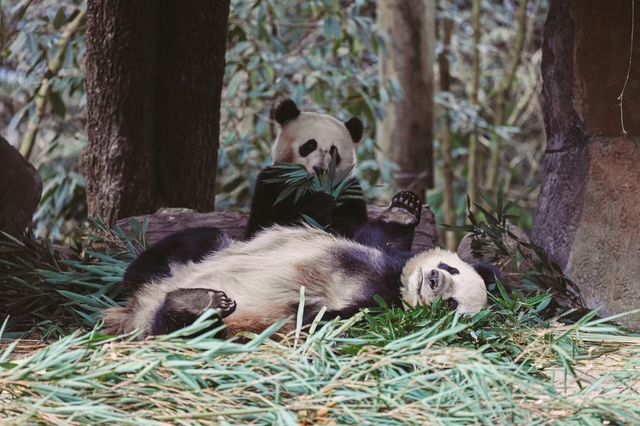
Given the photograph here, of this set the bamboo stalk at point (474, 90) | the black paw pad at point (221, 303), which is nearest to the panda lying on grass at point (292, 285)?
the black paw pad at point (221, 303)

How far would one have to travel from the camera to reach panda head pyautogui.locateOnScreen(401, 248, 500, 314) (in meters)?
2.51

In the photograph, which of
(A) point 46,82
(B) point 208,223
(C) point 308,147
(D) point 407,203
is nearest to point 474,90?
(A) point 46,82

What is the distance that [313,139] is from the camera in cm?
409

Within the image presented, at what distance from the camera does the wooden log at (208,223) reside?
3881 millimetres

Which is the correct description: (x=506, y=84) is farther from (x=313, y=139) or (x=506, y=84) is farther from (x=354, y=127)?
(x=313, y=139)

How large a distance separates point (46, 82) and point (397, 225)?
3.71 meters

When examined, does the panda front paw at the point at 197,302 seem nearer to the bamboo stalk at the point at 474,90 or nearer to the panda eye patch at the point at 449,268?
the panda eye patch at the point at 449,268

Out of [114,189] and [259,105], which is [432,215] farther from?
[259,105]

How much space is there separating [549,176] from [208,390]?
2156 millimetres

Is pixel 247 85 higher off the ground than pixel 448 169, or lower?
higher

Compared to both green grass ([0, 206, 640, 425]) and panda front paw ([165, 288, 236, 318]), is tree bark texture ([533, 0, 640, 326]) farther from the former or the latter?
panda front paw ([165, 288, 236, 318])

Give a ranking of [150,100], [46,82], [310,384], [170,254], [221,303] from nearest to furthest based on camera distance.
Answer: [310,384], [221,303], [170,254], [150,100], [46,82]

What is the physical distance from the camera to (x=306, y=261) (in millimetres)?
2684

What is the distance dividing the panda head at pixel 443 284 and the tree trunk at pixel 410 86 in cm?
411
